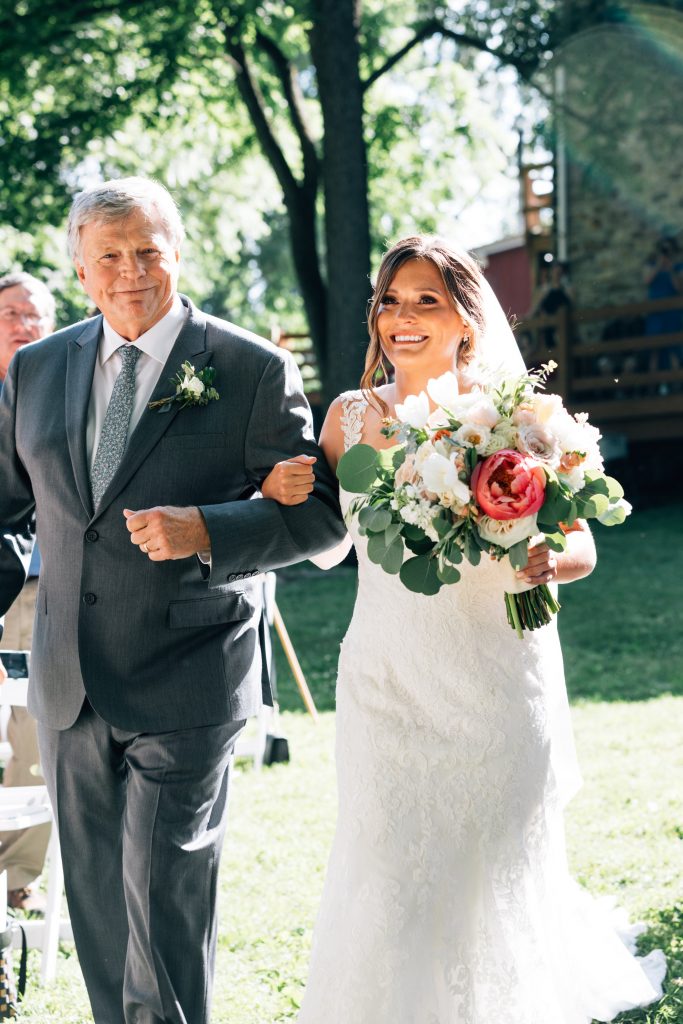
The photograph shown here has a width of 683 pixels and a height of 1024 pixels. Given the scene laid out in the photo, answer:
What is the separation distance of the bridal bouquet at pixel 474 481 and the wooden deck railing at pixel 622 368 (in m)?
14.8

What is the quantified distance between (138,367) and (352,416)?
2.25ft

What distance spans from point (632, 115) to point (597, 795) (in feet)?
48.4

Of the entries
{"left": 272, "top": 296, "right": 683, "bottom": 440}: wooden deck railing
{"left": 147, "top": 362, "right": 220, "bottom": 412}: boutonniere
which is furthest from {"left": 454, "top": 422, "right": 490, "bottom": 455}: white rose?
{"left": 272, "top": 296, "right": 683, "bottom": 440}: wooden deck railing

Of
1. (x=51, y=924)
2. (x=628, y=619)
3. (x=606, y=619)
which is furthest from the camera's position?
(x=606, y=619)

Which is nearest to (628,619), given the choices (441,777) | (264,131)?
(264,131)

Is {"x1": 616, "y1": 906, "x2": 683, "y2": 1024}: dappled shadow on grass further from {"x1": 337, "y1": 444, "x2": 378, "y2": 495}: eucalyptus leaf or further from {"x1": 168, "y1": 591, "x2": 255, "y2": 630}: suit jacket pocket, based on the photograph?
{"x1": 337, "y1": 444, "x2": 378, "y2": 495}: eucalyptus leaf

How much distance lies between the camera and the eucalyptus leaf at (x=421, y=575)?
3535mm

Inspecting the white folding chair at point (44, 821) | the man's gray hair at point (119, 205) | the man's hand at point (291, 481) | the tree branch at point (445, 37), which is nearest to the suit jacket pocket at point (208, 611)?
the man's hand at point (291, 481)

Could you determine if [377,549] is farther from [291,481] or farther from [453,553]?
[291,481]

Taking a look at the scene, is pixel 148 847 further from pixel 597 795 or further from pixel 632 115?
pixel 632 115

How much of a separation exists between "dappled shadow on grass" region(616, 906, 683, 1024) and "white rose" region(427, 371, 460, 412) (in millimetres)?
2252

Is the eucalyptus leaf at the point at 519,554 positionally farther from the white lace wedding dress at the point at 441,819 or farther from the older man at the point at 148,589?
the older man at the point at 148,589

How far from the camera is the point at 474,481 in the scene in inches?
134

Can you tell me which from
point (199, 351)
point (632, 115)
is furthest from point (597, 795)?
point (632, 115)
